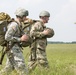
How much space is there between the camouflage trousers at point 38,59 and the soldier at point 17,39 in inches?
71.7

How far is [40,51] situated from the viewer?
12570 millimetres

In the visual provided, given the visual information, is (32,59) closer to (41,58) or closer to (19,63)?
(41,58)

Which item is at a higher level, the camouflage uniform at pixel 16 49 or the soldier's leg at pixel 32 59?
the camouflage uniform at pixel 16 49

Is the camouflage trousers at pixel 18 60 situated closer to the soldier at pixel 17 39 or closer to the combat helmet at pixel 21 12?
the soldier at pixel 17 39

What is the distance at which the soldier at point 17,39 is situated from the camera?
1041cm

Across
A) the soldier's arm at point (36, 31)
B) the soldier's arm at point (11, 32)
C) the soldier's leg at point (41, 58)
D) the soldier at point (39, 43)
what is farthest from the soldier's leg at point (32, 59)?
the soldier's arm at point (11, 32)

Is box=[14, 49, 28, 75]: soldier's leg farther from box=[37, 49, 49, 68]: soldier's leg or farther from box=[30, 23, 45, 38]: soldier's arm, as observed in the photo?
box=[37, 49, 49, 68]: soldier's leg

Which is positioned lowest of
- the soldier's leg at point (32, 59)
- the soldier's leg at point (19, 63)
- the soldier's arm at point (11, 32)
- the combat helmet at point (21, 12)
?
the soldier's leg at point (32, 59)

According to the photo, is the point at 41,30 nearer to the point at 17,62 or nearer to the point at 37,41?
the point at 37,41

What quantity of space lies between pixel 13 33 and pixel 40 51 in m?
2.29

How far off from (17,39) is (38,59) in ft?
7.36

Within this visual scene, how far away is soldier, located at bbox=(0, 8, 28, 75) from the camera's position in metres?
10.4

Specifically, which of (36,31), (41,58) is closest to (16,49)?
(36,31)

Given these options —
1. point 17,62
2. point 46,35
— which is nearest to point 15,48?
point 17,62
